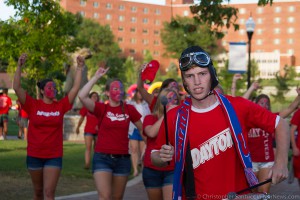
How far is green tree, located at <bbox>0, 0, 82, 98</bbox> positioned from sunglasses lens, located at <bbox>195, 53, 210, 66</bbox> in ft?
75.4

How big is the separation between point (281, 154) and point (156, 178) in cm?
384

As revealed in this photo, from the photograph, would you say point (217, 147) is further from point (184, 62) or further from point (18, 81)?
point (18, 81)

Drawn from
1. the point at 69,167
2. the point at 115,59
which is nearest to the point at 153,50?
the point at 115,59

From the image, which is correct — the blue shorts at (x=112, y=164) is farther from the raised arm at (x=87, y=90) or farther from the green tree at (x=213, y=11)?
the green tree at (x=213, y=11)

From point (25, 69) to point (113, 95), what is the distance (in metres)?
19.7

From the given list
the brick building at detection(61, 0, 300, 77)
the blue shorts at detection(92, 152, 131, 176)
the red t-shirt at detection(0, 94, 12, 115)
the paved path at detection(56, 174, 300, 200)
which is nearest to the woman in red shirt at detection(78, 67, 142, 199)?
the blue shorts at detection(92, 152, 131, 176)

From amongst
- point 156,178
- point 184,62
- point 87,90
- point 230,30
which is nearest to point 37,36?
point 87,90

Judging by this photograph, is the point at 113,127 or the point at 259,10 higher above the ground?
the point at 259,10

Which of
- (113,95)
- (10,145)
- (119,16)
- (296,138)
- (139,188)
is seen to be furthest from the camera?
(119,16)

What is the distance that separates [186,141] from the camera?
197 inches

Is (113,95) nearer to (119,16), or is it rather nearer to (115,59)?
(115,59)

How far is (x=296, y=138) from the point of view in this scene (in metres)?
10.3

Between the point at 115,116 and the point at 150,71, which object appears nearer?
the point at 115,116

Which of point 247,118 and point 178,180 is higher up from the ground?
point 247,118
